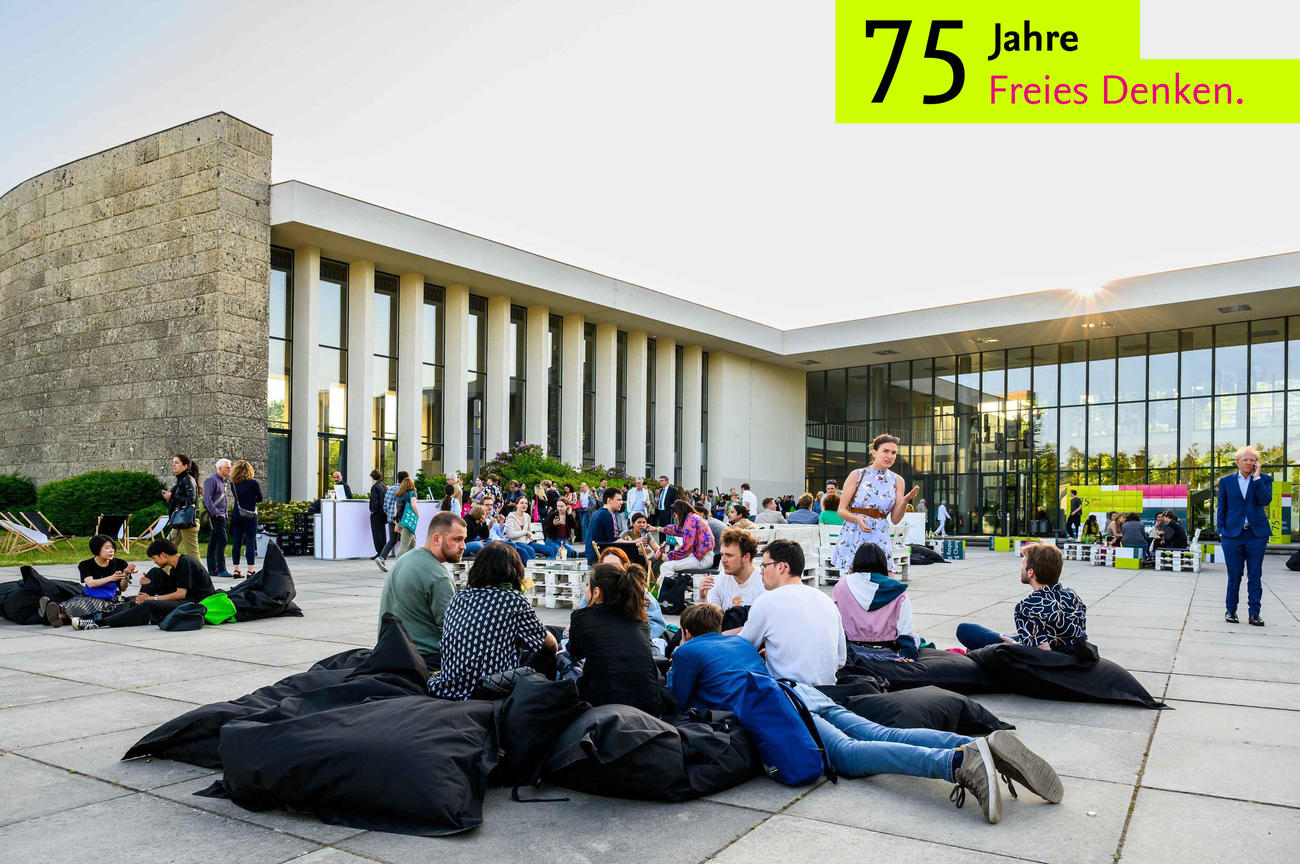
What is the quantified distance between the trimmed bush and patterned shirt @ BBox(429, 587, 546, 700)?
2449 cm

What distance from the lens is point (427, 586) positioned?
18.8 ft

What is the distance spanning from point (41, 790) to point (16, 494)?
2474 centimetres

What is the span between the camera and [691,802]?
4.11 meters

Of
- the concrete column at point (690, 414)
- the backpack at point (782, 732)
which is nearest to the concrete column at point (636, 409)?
the concrete column at point (690, 414)

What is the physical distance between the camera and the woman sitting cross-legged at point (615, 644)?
4652 mm

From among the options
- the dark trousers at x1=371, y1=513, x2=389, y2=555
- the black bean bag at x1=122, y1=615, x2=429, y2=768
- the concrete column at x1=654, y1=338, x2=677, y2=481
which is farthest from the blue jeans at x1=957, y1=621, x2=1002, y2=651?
the concrete column at x1=654, y1=338, x2=677, y2=481

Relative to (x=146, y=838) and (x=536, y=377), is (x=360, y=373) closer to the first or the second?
(x=536, y=377)

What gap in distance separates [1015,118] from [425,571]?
9651 millimetres

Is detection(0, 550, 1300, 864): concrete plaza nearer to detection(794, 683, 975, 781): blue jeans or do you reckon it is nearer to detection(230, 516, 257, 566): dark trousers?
detection(794, 683, 975, 781): blue jeans

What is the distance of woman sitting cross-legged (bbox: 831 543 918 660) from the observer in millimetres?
6613

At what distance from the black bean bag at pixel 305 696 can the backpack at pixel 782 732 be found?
5.98 ft

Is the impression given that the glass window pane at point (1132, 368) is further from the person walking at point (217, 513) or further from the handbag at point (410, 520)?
the person walking at point (217, 513)

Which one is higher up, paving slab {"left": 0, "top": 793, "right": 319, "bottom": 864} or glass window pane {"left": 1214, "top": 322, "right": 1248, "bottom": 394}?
glass window pane {"left": 1214, "top": 322, "right": 1248, "bottom": 394}

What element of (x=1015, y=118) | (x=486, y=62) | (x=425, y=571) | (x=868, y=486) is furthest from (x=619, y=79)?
(x=425, y=571)
